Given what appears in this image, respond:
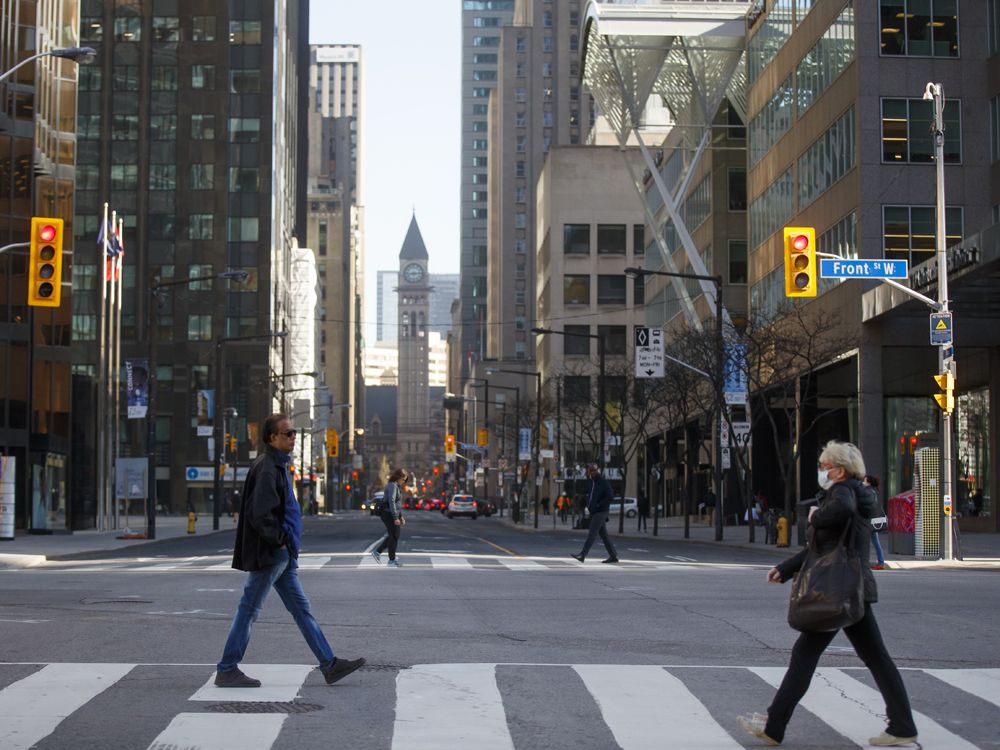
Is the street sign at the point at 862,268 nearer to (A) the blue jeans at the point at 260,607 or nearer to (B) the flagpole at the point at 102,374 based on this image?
(A) the blue jeans at the point at 260,607

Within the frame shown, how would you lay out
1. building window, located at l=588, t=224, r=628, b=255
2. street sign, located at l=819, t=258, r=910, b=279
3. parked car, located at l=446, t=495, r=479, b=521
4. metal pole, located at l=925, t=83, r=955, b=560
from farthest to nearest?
1. building window, located at l=588, t=224, r=628, b=255
2. parked car, located at l=446, t=495, r=479, b=521
3. metal pole, located at l=925, t=83, r=955, b=560
4. street sign, located at l=819, t=258, r=910, b=279

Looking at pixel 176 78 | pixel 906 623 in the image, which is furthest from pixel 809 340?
pixel 176 78

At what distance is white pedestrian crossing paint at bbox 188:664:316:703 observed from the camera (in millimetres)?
9789

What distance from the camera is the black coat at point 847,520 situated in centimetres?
812

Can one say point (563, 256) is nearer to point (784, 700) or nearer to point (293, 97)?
point (293, 97)

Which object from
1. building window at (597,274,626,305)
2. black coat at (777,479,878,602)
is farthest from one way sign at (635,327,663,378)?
building window at (597,274,626,305)

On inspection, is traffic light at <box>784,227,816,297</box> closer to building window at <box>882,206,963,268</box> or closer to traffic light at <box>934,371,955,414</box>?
traffic light at <box>934,371,955,414</box>

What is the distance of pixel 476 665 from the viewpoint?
37.9ft

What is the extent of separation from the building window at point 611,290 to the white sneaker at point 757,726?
11388 centimetres

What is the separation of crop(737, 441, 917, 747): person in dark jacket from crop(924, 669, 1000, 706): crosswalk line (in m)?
2.05

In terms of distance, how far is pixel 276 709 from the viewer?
9352mm

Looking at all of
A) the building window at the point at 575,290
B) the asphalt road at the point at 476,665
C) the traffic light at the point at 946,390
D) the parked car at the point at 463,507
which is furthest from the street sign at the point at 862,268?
the building window at the point at 575,290

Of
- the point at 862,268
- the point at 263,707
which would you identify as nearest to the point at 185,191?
the point at 862,268

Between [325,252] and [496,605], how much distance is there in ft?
584
